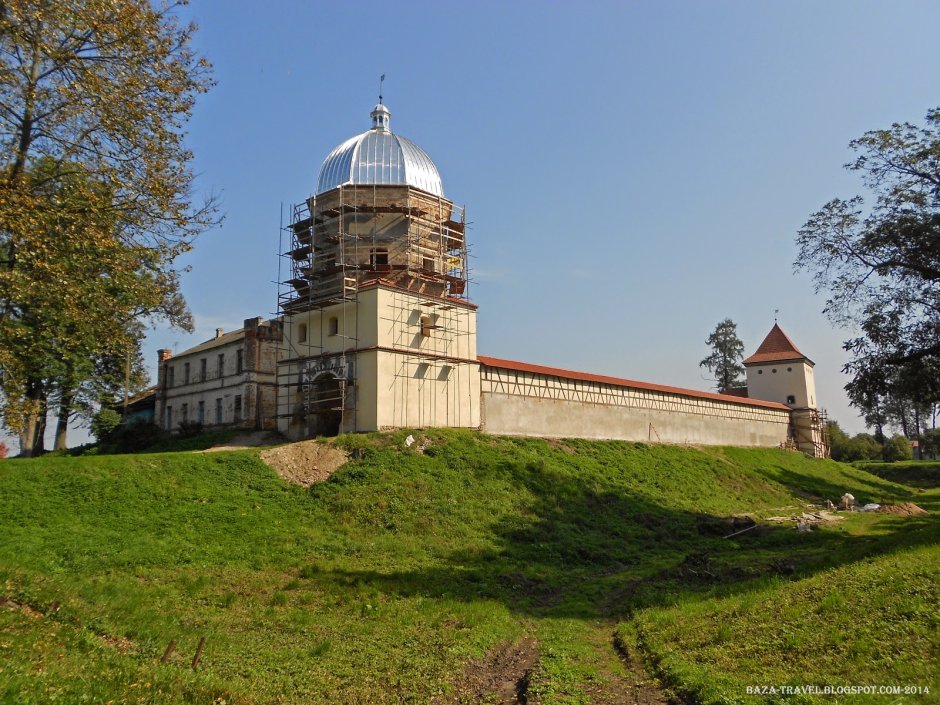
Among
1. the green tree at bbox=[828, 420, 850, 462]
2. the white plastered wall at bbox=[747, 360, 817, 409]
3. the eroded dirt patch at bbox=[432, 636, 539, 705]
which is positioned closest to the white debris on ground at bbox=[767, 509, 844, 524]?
the eroded dirt patch at bbox=[432, 636, 539, 705]

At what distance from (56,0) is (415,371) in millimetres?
17448

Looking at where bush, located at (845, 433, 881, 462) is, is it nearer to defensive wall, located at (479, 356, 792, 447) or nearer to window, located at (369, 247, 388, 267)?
defensive wall, located at (479, 356, 792, 447)

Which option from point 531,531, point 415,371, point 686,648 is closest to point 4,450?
point 415,371

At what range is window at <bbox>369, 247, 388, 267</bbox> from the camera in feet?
90.1

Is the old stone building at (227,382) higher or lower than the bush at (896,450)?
higher

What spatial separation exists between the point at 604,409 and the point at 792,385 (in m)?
26.3

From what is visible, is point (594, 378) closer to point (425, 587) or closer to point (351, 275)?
point (351, 275)

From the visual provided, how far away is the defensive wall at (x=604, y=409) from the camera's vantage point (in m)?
29.1

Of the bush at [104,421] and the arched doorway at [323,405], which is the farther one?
the bush at [104,421]

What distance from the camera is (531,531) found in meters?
20.2

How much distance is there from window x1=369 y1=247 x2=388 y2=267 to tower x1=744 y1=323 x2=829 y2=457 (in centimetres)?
3641

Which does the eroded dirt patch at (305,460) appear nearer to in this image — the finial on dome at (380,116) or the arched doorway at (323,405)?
the arched doorway at (323,405)

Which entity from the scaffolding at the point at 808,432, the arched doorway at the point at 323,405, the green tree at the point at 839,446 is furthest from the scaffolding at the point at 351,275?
the green tree at the point at 839,446

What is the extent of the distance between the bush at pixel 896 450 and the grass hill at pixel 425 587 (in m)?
46.1
